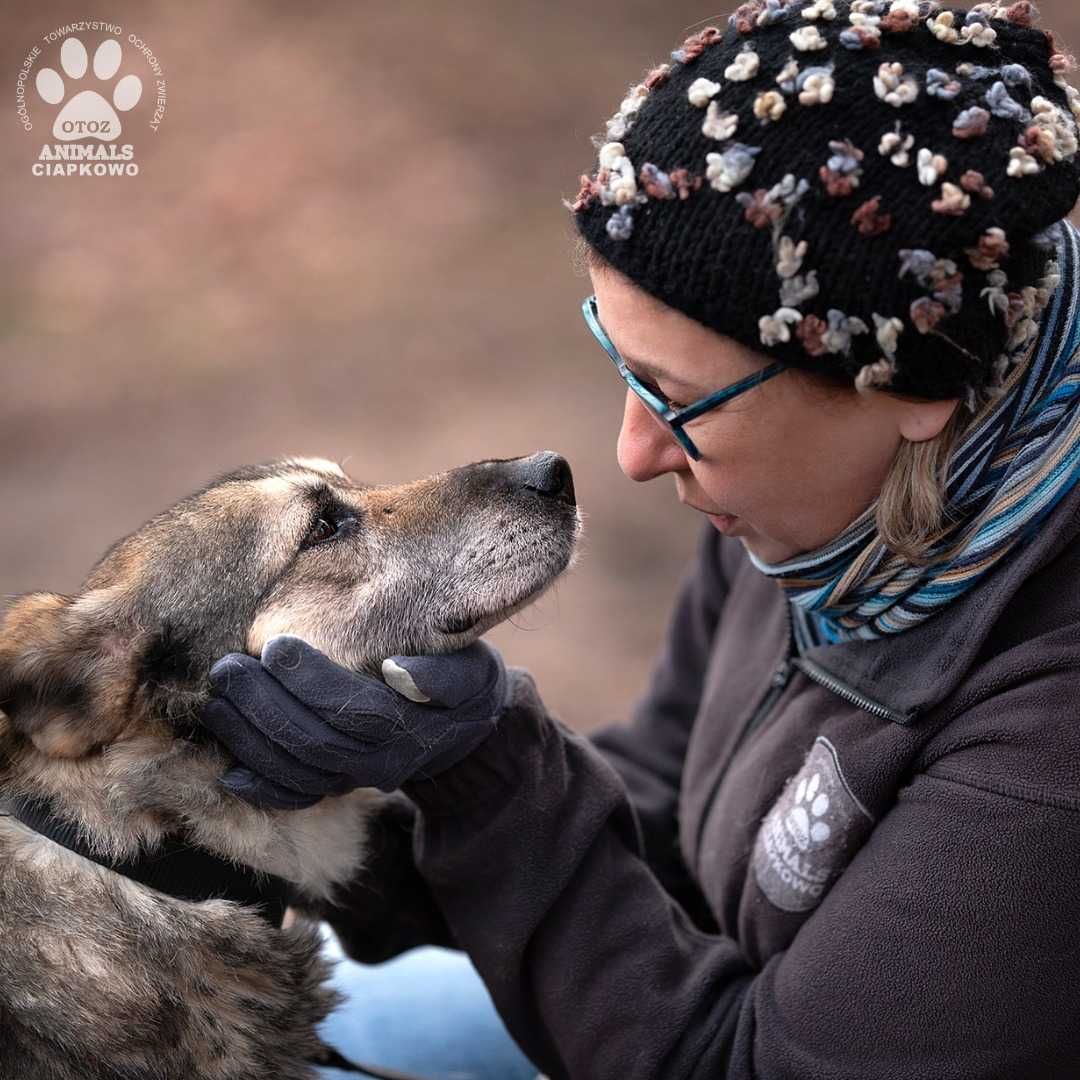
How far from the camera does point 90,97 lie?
18.5ft

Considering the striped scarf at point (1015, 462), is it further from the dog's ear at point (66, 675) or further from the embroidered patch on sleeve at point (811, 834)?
the dog's ear at point (66, 675)

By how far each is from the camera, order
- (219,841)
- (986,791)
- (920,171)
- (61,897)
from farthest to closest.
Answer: (219,841) → (61,897) → (986,791) → (920,171)

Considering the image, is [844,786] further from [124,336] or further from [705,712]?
[124,336]

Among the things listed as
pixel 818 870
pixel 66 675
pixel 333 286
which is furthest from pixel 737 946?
pixel 333 286

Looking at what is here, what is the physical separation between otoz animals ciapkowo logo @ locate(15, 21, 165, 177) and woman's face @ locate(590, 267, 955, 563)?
425cm

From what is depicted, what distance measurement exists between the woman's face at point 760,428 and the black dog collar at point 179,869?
1.28 metres

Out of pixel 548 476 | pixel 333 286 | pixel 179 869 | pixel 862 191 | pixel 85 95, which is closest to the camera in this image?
pixel 862 191

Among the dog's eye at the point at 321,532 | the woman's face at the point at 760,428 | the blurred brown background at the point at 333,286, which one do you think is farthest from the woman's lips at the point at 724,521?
the blurred brown background at the point at 333,286

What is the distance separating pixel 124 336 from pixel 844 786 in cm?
697

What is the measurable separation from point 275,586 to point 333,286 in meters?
6.44

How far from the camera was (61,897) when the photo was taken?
238 cm

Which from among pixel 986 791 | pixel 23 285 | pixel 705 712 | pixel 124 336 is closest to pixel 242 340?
pixel 124 336

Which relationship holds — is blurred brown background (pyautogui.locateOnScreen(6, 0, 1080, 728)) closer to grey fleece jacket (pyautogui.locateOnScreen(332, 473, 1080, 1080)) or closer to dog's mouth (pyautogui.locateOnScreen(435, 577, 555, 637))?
grey fleece jacket (pyautogui.locateOnScreen(332, 473, 1080, 1080))

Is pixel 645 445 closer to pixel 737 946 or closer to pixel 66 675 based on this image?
pixel 737 946
